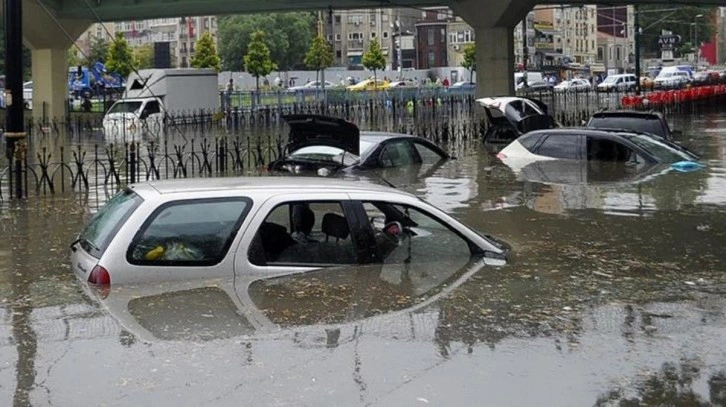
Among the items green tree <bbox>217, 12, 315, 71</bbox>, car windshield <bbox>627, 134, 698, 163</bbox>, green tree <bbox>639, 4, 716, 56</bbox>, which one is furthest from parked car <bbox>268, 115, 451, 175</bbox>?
green tree <bbox>639, 4, 716, 56</bbox>

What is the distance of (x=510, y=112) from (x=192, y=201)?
19.8m

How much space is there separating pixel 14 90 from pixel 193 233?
430 inches

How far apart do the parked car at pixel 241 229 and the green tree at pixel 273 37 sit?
110040 millimetres

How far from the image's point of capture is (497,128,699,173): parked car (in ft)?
61.9

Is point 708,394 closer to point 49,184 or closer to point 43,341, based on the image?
point 43,341

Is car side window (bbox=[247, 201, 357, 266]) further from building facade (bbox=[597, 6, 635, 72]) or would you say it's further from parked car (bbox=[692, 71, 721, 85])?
building facade (bbox=[597, 6, 635, 72])

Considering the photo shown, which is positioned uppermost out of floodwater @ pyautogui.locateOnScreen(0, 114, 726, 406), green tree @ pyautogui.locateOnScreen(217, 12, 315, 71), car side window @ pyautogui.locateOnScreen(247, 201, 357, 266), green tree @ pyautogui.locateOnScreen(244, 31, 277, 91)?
green tree @ pyautogui.locateOnScreen(217, 12, 315, 71)

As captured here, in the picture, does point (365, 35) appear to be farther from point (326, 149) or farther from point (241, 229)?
point (241, 229)

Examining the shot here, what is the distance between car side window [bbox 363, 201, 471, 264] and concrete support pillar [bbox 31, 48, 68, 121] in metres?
44.7

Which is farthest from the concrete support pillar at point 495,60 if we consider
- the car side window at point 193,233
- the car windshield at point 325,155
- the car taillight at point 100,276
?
the car taillight at point 100,276

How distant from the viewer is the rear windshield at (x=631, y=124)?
22.8 meters

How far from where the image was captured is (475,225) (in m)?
12.8

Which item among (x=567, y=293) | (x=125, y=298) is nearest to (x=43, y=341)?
(x=125, y=298)

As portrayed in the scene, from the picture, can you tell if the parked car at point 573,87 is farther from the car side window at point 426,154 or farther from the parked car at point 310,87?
the car side window at point 426,154
